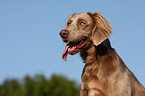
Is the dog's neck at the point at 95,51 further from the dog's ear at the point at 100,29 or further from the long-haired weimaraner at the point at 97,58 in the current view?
the dog's ear at the point at 100,29

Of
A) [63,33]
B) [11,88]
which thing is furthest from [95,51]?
[11,88]

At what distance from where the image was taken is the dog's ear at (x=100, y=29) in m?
7.58

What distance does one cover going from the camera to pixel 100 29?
7.78m

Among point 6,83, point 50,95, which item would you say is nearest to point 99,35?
point 50,95

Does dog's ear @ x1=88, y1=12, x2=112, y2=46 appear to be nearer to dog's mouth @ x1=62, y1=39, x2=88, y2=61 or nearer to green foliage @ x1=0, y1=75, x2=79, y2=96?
dog's mouth @ x1=62, y1=39, x2=88, y2=61

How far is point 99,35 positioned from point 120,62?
3.04ft

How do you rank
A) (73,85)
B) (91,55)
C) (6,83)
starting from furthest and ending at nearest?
(6,83) < (73,85) < (91,55)

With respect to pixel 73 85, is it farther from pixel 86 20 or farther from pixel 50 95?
pixel 86 20

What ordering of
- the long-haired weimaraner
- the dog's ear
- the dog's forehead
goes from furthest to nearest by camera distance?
the dog's forehead, the dog's ear, the long-haired weimaraner

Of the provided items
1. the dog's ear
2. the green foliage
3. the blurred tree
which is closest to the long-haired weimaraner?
the dog's ear

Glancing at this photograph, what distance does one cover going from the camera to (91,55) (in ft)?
25.8

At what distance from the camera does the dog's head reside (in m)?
7.61

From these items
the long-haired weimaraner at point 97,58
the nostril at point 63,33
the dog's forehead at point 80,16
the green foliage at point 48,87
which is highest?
the dog's forehead at point 80,16

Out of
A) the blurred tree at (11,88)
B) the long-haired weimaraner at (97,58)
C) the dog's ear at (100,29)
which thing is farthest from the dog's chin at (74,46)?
the blurred tree at (11,88)
